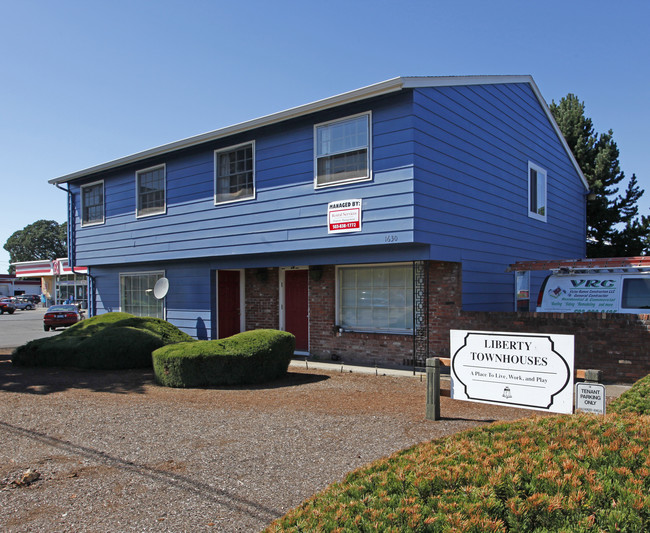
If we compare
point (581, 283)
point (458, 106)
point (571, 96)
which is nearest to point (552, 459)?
point (581, 283)

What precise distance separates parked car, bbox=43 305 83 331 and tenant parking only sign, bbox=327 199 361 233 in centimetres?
2145

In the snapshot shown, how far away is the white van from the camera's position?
10.4 metres

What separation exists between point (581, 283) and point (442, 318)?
295 centimetres

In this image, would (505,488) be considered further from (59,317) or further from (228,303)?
(59,317)

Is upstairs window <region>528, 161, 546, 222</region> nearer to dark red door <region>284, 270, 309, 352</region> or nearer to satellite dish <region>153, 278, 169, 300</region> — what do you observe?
dark red door <region>284, 270, 309, 352</region>

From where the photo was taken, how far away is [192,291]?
1538cm

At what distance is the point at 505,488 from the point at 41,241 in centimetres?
11593

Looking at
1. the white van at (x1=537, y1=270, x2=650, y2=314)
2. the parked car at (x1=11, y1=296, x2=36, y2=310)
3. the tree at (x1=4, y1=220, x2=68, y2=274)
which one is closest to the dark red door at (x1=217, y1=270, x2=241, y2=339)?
the white van at (x1=537, y1=270, x2=650, y2=314)

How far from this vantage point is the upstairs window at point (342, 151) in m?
10.9

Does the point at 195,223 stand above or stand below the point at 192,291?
above

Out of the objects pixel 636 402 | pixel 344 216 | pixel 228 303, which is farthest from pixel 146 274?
pixel 636 402

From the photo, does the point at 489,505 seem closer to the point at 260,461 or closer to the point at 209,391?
the point at 260,461

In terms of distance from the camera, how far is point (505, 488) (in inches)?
104

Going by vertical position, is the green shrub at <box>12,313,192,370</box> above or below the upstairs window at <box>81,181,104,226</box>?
below
